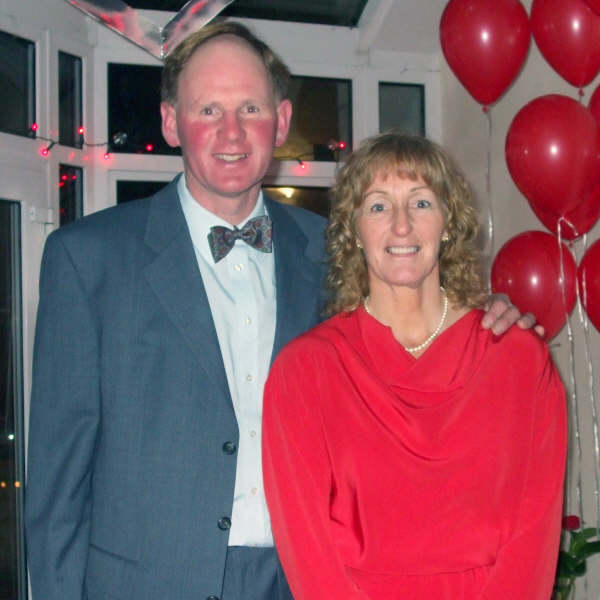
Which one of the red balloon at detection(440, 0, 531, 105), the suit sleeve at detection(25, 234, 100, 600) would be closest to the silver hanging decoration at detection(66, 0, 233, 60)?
the red balloon at detection(440, 0, 531, 105)

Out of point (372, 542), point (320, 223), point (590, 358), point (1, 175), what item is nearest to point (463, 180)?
point (320, 223)

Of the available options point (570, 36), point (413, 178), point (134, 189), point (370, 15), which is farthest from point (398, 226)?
point (370, 15)

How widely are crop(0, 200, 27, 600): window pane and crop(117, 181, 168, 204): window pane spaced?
0.90 m

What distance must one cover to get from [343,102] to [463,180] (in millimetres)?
3238

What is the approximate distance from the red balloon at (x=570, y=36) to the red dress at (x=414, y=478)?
5.13 feet

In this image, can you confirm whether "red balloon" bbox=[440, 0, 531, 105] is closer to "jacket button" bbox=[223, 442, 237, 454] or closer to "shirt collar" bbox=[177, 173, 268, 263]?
"shirt collar" bbox=[177, 173, 268, 263]

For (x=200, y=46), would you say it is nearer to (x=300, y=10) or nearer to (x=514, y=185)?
(x=514, y=185)

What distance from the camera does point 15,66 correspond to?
3.74m

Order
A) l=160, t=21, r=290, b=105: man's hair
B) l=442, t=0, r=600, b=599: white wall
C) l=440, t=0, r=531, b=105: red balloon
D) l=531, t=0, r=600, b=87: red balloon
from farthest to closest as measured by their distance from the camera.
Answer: l=442, t=0, r=600, b=599: white wall, l=440, t=0, r=531, b=105: red balloon, l=531, t=0, r=600, b=87: red balloon, l=160, t=21, r=290, b=105: man's hair

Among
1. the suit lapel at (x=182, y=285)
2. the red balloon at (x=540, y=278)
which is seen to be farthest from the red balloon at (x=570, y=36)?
the suit lapel at (x=182, y=285)

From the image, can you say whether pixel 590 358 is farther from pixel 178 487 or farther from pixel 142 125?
pixel 142 125

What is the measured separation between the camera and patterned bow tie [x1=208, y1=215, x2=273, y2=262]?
177cm

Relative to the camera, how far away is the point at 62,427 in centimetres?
163

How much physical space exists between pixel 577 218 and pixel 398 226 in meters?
1.50
